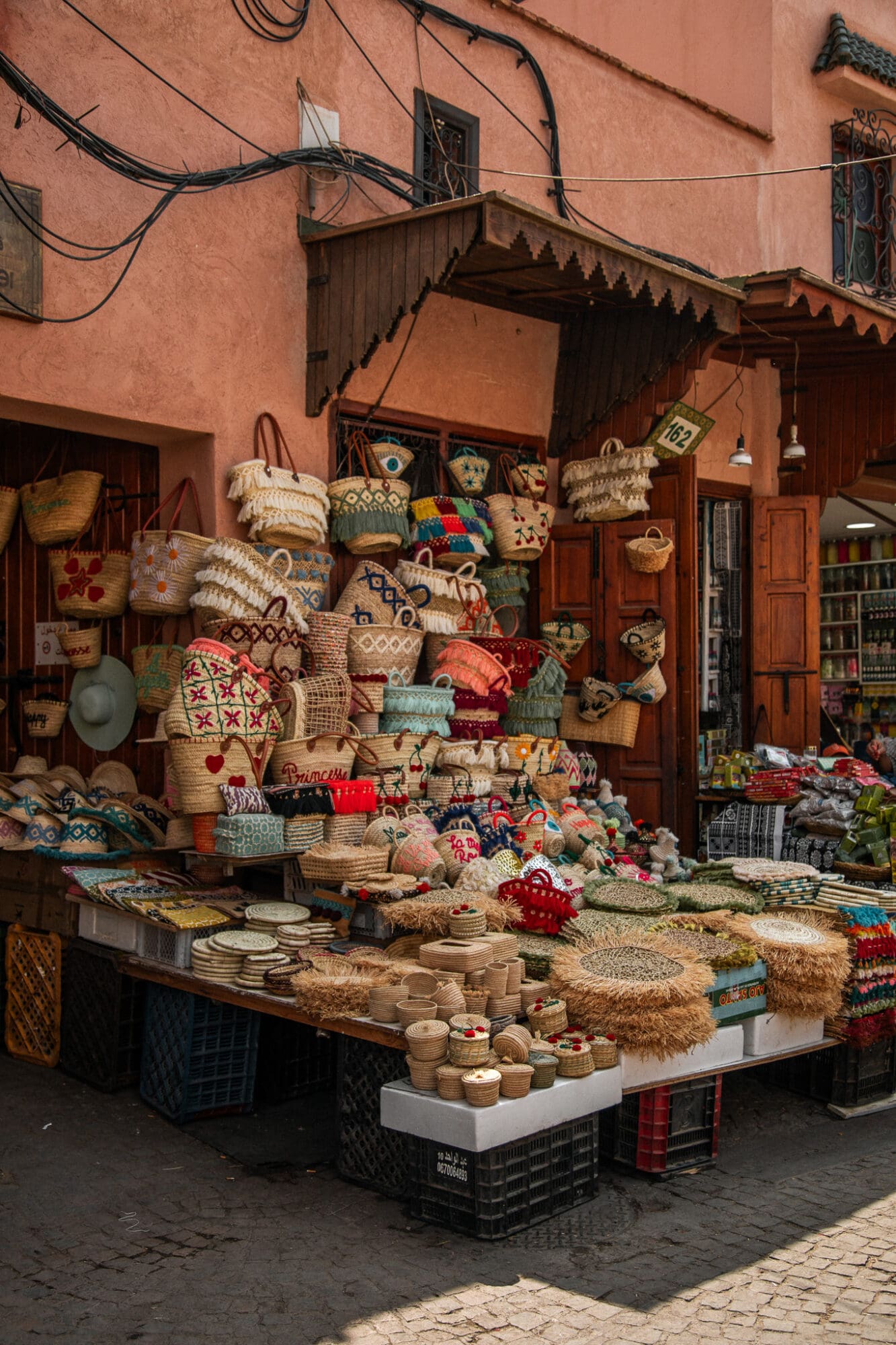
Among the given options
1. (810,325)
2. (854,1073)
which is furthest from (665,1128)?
(810,325)

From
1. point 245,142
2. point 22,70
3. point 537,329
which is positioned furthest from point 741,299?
point 22,70

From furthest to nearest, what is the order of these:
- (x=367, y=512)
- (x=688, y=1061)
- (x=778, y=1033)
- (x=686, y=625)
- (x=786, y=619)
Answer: (x=786, y=619) → (x=686, y=625) → (x=367, y=512) → (x=778, y=1033) → (x=688, y=1061)

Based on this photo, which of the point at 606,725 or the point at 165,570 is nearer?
the point at 165,570

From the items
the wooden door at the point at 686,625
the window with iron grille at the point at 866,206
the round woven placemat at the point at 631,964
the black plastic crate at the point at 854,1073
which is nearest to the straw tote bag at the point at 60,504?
the wooden door at the point at 686,625

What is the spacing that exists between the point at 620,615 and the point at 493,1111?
5.11 m

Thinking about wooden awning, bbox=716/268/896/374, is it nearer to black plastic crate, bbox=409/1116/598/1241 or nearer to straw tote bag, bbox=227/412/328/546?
straw tote bag, bbox=227/412/328/546

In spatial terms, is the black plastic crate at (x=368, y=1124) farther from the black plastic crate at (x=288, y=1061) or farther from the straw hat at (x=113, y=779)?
→ the straw hat at (x=113, y=779)

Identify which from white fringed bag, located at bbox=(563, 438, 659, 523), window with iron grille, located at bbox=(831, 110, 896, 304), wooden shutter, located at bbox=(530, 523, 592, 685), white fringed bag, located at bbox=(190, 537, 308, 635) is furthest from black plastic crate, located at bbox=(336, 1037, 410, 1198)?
window with iron grille, located at bbox=(831, 110, 896, 304)

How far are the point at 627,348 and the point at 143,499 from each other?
3469 mm

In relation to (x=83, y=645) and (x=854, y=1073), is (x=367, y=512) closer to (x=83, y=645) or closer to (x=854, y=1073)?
(x=83, y=645)

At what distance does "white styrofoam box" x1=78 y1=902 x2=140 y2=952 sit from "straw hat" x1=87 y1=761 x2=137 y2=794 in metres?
0.93

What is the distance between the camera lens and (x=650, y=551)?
27.5ft

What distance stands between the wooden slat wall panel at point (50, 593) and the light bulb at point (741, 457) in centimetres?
434

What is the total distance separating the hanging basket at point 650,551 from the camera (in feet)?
27.5
